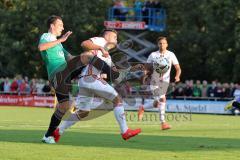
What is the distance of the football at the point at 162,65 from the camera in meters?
19.8

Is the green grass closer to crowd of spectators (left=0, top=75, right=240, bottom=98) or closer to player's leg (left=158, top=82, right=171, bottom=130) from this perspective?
player's leg (left=158, top=82, right=171, bottom=130)

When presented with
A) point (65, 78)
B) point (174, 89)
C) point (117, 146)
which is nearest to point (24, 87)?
point (174, 89)

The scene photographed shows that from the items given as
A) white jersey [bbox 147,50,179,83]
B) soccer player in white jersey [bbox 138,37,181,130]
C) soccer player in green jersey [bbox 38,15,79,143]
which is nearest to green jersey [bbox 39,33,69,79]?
soccer player in green jersey [bbox 38,15,79,143]

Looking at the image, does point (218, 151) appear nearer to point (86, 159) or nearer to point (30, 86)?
point (86, 159)

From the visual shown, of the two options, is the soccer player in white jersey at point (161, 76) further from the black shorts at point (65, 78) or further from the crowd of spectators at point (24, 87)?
the crowd of spectators at point (24, 87)

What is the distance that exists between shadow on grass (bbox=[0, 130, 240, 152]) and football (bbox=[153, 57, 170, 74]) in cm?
430

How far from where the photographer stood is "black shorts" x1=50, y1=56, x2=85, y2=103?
1359 cm

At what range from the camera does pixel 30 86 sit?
Result: 41.3 metres

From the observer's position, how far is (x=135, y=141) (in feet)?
45.8

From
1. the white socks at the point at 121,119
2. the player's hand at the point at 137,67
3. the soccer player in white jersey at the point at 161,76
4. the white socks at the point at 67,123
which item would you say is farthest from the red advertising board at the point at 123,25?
the white socks at the point at 121,119

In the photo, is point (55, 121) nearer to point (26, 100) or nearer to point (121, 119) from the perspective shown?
point (121, 119)

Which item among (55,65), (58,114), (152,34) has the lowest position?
(152,34)

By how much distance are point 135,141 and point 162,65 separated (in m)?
6.20

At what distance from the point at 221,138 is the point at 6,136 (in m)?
4.30
